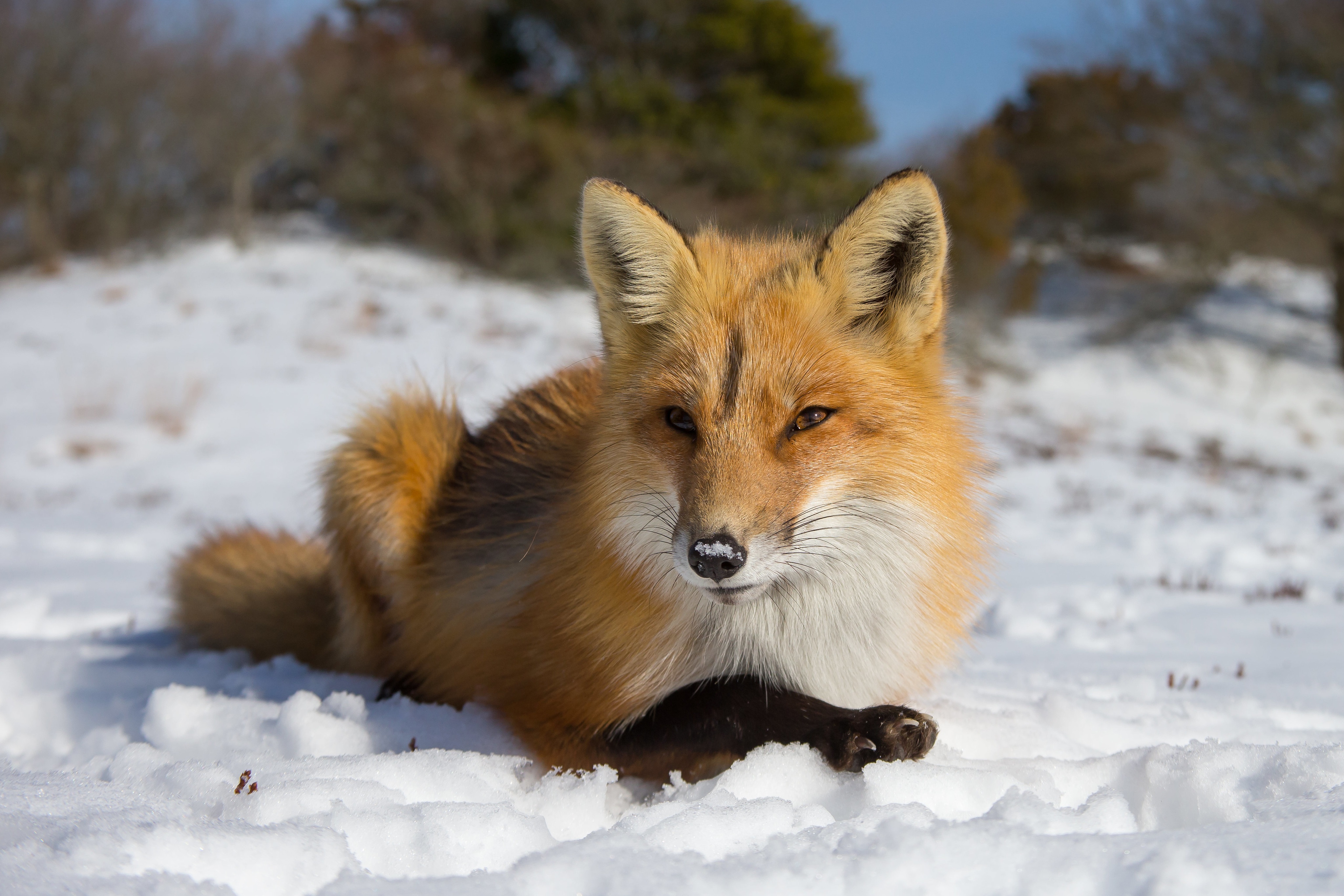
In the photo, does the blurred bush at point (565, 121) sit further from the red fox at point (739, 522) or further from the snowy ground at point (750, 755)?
the red fox at point (739, 522)

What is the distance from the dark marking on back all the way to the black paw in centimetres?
85

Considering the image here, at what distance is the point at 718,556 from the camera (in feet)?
7.03

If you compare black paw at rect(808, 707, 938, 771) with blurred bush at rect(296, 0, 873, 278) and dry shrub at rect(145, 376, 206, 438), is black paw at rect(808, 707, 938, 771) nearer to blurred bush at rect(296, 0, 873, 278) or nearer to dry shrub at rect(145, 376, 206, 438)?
dry shrub at rect(145, 376, 206, 438)

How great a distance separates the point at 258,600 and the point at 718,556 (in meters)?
2.80

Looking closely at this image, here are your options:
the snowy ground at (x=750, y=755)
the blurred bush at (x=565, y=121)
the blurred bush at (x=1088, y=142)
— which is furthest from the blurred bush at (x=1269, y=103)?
the snowy ground at (x=750, y=755)

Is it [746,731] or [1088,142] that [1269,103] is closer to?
[1088,142]

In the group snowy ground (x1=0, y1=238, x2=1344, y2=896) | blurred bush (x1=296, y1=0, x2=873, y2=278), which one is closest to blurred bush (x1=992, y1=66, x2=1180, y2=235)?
blurred bush (x1=296, y1=0, x2=873, y2=278)

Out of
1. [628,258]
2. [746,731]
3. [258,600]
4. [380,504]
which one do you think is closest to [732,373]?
[628,258]

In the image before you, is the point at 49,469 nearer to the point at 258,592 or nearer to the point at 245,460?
the point at 245,460

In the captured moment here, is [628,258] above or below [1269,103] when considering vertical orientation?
below

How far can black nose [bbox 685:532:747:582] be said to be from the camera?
2145 millimetres

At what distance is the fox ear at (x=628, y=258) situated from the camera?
274 cm

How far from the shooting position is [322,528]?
3639 millimetres

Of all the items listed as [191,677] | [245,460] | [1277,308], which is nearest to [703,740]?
[191,677]
